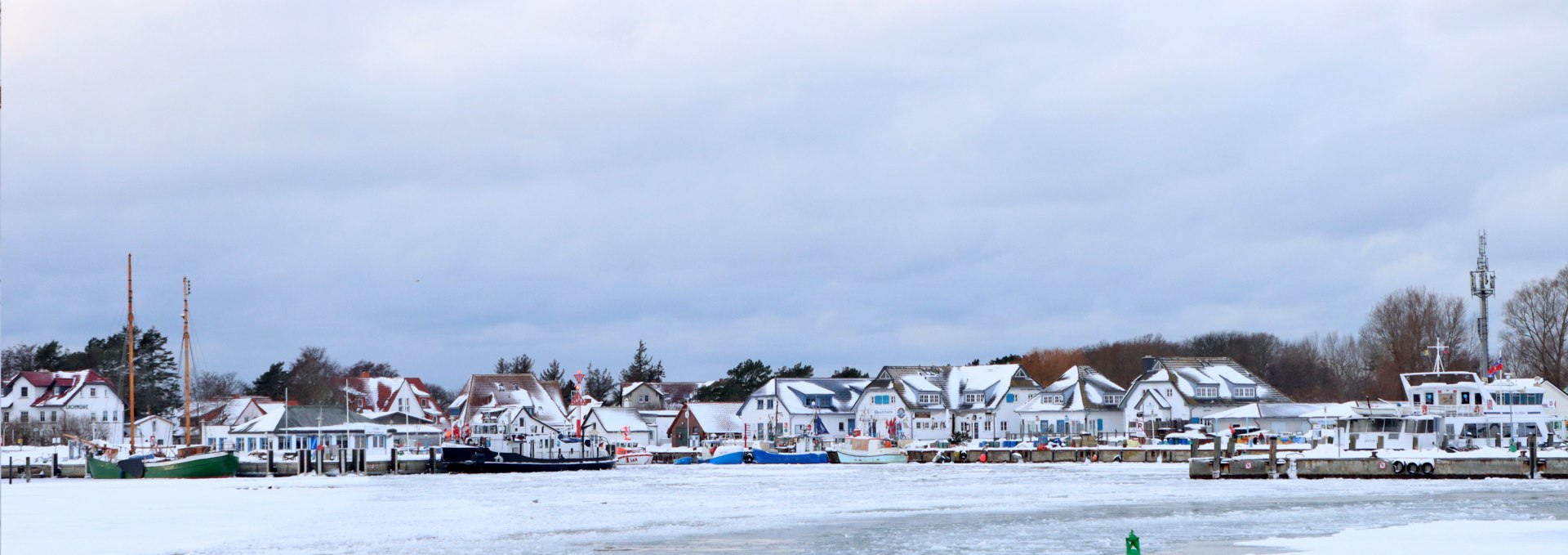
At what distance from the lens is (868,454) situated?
9250 cm

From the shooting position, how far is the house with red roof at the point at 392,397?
411 ft

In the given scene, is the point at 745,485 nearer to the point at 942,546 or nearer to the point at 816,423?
the point at 942,546

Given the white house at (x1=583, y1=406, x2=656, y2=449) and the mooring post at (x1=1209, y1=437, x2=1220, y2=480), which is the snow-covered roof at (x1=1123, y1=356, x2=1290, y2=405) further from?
the mooring post at (x1=1209, y1=437, x2=1220, y2=480)

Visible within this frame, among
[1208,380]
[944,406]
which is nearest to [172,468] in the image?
[944,406]

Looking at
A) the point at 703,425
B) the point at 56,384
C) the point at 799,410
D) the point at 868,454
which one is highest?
the point at 56,384

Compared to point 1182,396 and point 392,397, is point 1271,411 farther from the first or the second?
point 392,397

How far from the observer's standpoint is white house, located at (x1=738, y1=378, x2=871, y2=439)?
119 m

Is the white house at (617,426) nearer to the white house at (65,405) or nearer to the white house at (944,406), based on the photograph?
the white house at (944,406)

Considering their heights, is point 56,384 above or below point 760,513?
above

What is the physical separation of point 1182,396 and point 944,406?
18.5 m

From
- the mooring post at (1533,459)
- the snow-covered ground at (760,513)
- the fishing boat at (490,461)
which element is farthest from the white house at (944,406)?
the mooring post at (1533,459)

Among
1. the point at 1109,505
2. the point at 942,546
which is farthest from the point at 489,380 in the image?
the point at 942,546

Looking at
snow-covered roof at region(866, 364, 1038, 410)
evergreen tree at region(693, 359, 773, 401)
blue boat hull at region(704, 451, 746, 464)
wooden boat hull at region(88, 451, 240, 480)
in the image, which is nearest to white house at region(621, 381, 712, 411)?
evergreen tree at region(693, 359, 773, 401)

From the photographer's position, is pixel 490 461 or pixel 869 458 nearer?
pixel 490 461
